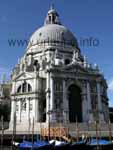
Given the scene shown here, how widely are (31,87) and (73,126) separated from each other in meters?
12.2

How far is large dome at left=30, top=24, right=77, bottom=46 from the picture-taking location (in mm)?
64019

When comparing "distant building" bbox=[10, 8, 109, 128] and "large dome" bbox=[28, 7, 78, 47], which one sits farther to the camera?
"large dome" bbox=[28, 7, 78, 47]

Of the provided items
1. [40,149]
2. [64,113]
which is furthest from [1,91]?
[40,149]

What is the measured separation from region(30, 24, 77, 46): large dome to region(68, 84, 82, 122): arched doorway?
14589 mm

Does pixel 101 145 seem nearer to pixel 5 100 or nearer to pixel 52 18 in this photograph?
pixel 5 100

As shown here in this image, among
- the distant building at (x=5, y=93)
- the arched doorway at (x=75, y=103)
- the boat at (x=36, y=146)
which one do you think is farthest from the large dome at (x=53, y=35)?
the boat at (x=36, y=146)

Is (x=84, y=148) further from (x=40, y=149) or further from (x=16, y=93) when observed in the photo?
(x=16, y=93)

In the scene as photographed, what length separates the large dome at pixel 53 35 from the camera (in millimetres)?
64019

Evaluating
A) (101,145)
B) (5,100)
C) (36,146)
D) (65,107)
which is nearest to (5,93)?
(5,100)

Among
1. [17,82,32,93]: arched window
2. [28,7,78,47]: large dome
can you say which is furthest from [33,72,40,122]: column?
[28,7,78,47]: large dome

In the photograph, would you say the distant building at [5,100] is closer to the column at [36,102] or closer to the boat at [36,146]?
the column at [36,102]

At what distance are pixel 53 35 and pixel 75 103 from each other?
735 inches

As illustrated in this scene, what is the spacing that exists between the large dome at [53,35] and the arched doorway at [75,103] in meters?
14.6

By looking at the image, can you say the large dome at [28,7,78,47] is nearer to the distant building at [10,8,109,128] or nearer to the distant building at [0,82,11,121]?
the distant building at [10,8,109,128]
